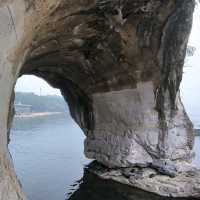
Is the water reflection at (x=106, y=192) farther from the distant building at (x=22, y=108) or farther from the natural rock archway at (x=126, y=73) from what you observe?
the distant building at (x=22, y=108)

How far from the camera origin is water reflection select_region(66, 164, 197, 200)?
8.70 meters

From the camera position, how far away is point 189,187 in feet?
28.8

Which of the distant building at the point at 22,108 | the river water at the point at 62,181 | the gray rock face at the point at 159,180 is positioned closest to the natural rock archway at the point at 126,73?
the gray rock face at the point at 159,180

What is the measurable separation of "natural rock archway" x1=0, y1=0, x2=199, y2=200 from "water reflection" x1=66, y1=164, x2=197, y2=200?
2.51 feet

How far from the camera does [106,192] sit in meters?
9.02

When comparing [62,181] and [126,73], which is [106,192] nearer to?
[62,181]

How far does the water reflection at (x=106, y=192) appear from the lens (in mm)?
8703

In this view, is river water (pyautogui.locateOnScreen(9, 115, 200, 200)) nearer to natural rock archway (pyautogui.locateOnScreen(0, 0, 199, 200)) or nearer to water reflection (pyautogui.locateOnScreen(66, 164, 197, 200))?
water reflection (pyautogui.locateOnScreen(66, 164, 197, 200))

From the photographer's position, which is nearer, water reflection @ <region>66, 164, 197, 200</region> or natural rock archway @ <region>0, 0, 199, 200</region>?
natural rock archway @ <region>0, 0, 199, 200</region>

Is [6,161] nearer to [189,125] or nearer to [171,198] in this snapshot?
[171,198]

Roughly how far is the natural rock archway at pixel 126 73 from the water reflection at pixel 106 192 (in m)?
0.77

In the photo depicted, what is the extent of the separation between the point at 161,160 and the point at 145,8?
170 inches

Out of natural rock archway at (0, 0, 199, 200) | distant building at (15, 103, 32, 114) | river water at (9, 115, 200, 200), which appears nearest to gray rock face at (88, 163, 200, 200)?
natural rock archway at (0, 0, 199, 200)

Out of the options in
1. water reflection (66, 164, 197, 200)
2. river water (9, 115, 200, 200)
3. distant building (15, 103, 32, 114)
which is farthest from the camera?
distant building (15, 103, 32, 114)
